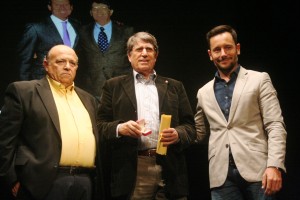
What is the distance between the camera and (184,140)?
2.76 m

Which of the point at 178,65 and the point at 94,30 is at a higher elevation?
the point at 94,30

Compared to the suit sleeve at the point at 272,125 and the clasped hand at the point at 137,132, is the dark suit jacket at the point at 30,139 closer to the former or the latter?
the clasped hand at the point at 137,132

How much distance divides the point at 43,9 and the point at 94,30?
0.50m

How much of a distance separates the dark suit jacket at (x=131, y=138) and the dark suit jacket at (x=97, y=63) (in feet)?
2.77

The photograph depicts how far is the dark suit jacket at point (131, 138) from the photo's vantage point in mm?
2666

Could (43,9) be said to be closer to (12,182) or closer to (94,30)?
(94,30)

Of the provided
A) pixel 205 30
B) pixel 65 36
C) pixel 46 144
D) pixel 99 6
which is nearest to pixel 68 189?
pixel 46 144

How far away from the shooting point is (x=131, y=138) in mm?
2713

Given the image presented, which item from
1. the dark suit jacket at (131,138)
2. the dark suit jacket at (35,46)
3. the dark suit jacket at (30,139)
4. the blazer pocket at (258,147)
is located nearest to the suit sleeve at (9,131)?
the dark suit jacket at (30,139)

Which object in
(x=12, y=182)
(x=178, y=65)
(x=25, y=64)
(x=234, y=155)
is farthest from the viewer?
(x=178, y=65)

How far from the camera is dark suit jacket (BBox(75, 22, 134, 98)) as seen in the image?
12.3 feet

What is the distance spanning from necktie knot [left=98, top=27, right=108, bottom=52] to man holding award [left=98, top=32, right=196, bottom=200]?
881 millimetres

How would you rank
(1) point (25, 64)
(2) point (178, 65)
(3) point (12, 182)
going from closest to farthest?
(3) point (12, 182), (1) point (25, 64), (2) point (178, 65)

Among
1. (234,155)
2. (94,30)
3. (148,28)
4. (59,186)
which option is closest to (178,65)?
(148,28)
